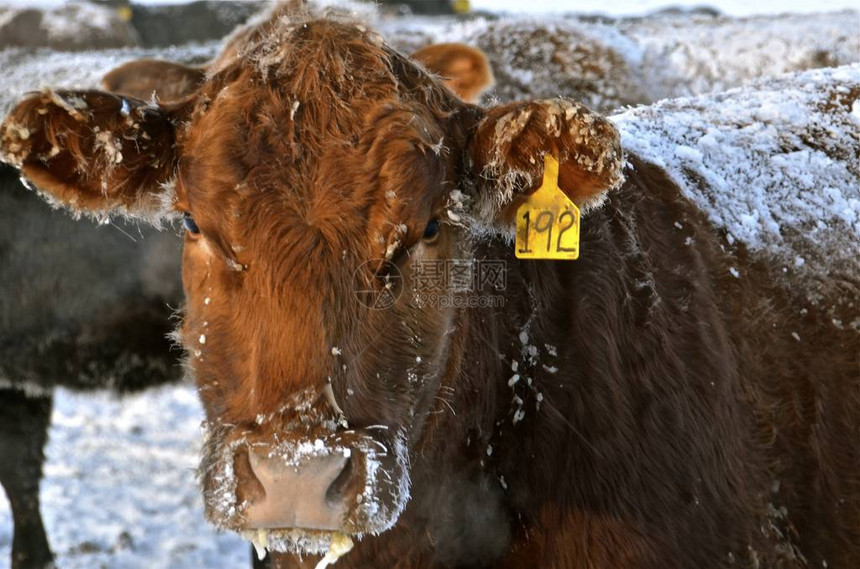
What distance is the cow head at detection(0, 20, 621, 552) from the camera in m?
1.92

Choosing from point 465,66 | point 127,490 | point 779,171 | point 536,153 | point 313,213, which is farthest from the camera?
point 465,66

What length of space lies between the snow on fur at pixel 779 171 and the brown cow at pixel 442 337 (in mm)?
162

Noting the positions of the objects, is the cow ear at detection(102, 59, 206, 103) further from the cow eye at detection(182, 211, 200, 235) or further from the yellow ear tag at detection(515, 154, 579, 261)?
the yellow ear tag at detection(515, 154, 579, 261)

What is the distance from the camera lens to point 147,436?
20.8 feet

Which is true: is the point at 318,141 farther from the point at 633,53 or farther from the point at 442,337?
the point at 633,53

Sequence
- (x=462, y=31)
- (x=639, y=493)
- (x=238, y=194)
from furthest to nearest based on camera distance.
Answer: (x=462, y=31)
(x=639, y=493)
(x=238, y=194)

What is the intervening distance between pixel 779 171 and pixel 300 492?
193 centimetres

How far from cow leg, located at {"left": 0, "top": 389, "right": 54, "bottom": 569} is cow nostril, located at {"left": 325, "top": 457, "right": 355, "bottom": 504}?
343cm

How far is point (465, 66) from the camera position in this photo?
6.45 m

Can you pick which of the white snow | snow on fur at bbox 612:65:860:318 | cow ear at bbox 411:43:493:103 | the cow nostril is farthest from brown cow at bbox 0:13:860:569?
cow ear at bbox 411:43:493:103

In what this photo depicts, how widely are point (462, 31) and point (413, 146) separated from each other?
6.00 metres

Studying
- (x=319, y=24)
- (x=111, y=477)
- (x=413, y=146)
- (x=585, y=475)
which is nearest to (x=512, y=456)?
(x=585, y=475)

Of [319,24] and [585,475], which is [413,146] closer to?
[319,24]
